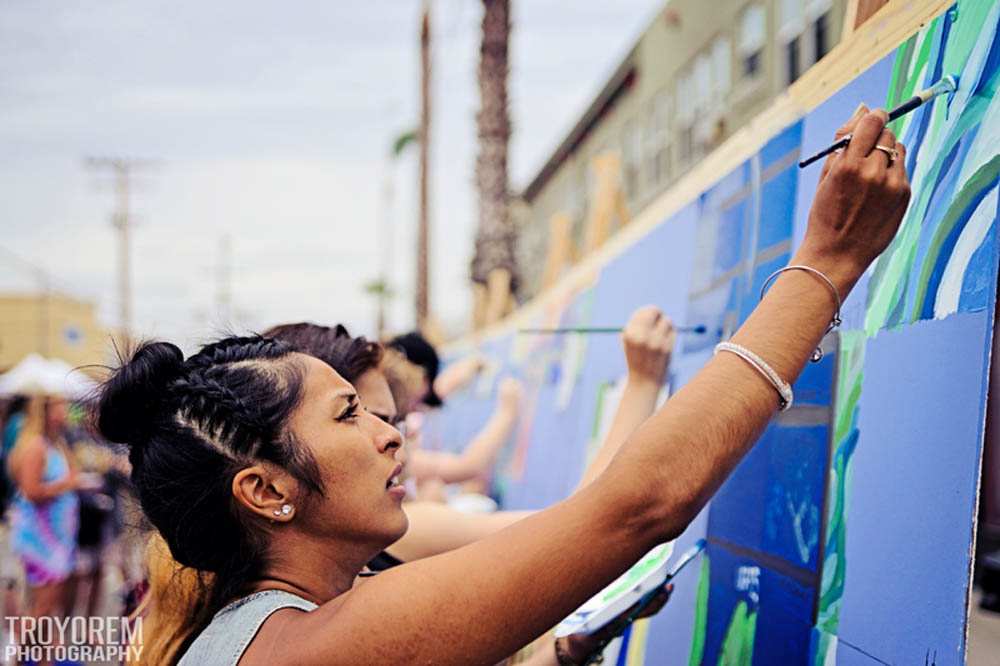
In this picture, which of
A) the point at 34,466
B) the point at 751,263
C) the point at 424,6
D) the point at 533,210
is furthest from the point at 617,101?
the point at 751,263

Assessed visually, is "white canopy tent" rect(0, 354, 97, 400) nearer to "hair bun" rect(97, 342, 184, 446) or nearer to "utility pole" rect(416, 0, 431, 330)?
"hair bun" rect(97, 342, 184, 446)

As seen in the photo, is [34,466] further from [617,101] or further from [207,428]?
[617,101]

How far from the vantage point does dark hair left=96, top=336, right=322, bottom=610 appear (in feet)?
5.25

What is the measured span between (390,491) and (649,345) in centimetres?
87

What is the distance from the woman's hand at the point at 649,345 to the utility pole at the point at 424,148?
45.1 ft

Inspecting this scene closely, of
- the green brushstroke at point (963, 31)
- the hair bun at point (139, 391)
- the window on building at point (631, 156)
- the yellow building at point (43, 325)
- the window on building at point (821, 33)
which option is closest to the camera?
the green brushstroke at point (963, 31)

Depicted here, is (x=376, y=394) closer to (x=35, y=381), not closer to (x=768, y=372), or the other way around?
(x=768, y=372)

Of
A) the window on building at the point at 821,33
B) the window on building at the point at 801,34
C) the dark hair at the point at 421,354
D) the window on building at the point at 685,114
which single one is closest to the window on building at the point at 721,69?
the window on building at the point at 685,114

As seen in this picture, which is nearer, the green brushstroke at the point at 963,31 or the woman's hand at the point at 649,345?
the green brushstroke at the point at 963,31

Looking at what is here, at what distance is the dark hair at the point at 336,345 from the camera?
2322 millimetres

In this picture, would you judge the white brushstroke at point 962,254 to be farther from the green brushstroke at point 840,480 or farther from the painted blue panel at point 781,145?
the painted blue panel at point 781,145

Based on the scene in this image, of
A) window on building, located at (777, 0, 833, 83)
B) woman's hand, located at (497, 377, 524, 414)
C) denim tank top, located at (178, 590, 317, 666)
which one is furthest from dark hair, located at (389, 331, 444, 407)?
window on building, located at (777, 0, 833, 83)

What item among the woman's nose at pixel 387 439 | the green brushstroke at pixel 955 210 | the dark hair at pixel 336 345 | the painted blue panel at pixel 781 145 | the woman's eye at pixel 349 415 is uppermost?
the painted blue panel at pixel 781 145

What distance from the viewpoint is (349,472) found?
5.21 ft
